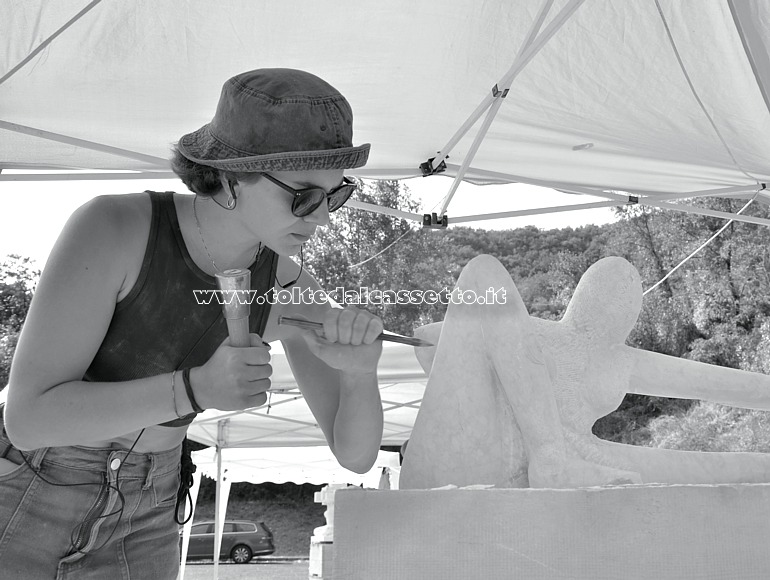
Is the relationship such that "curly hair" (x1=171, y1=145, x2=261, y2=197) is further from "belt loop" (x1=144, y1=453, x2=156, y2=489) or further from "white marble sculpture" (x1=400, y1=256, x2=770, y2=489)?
"white marble sculpture" (x1=400, y1=256, x2=770, y2=489)

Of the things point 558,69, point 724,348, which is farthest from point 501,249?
point 558,69

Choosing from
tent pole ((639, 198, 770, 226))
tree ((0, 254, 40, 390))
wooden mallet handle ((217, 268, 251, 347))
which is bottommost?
wooden mallet handle ((217, 268, 251, 347))

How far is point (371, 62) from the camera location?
3094 millimetres

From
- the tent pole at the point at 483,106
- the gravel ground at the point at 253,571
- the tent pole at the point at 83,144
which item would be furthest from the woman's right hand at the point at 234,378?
the gravel ground at the point at 253,571

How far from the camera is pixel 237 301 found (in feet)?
3.09

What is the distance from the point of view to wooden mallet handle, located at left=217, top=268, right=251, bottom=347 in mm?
917

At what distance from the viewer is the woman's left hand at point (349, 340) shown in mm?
1084

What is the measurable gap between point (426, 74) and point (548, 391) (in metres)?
1.87

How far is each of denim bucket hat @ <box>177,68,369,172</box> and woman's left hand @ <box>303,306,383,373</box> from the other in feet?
0.67

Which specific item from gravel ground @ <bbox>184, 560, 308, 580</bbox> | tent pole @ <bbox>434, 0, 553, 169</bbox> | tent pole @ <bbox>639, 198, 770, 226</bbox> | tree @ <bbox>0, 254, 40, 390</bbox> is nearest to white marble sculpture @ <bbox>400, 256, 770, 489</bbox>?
tent pole @ <bbox>434, 0, 553, 169</bbox>

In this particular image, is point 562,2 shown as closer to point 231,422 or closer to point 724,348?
point 231,422

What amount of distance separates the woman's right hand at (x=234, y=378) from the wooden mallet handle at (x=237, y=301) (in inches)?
0.7

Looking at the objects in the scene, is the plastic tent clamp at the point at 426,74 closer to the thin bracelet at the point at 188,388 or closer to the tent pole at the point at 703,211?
the tent pole at the point at 703,211

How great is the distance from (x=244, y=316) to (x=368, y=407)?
1.13 ft
